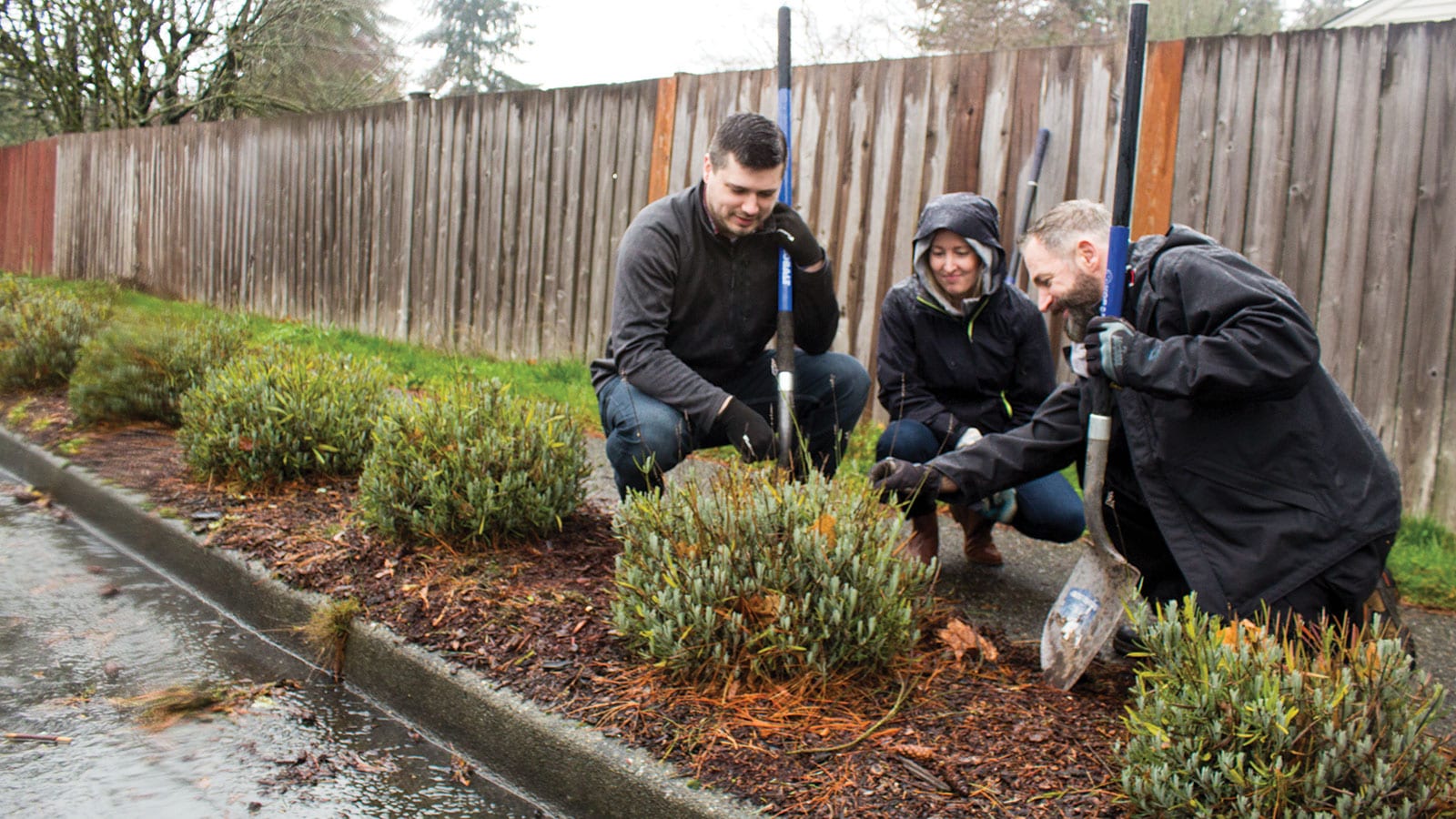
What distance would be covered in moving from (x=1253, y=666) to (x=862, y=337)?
14.2 feet

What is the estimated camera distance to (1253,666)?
214cm

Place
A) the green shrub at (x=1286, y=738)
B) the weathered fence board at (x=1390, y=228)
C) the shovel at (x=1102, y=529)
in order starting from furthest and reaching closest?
the weathered fence board at (x=1390, y=228), the shovel at (x=1102, y=529), the green shrub at (x=1286, y=738)

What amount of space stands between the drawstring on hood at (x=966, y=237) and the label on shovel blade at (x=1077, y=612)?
4.29 feet

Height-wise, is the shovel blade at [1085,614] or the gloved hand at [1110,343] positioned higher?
the gloved hand at [1110,343]

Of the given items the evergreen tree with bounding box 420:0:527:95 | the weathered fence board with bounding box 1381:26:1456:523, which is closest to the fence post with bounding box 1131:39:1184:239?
the weathered fence board with bounding box 1381:26:1456:523

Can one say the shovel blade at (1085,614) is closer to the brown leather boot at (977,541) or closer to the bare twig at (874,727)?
the bare twig at (874,727)

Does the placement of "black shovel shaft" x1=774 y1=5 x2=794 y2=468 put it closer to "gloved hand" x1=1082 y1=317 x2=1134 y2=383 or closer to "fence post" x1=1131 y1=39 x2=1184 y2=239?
"gloved hand" x1=1082 y1=317 x2=1134 y2=383

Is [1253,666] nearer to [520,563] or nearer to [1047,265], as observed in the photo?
[1047,265]

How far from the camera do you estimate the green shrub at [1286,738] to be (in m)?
1.99

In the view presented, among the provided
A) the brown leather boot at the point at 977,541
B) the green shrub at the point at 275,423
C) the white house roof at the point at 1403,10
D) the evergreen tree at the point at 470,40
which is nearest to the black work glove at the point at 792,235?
the brown leather boot at the point at 977,541

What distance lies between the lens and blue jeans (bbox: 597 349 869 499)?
151 inches

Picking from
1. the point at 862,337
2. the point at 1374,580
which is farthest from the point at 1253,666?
the point at 862,337

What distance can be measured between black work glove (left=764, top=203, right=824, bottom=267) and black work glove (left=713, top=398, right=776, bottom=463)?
636mm

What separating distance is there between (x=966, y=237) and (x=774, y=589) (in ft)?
5.57
